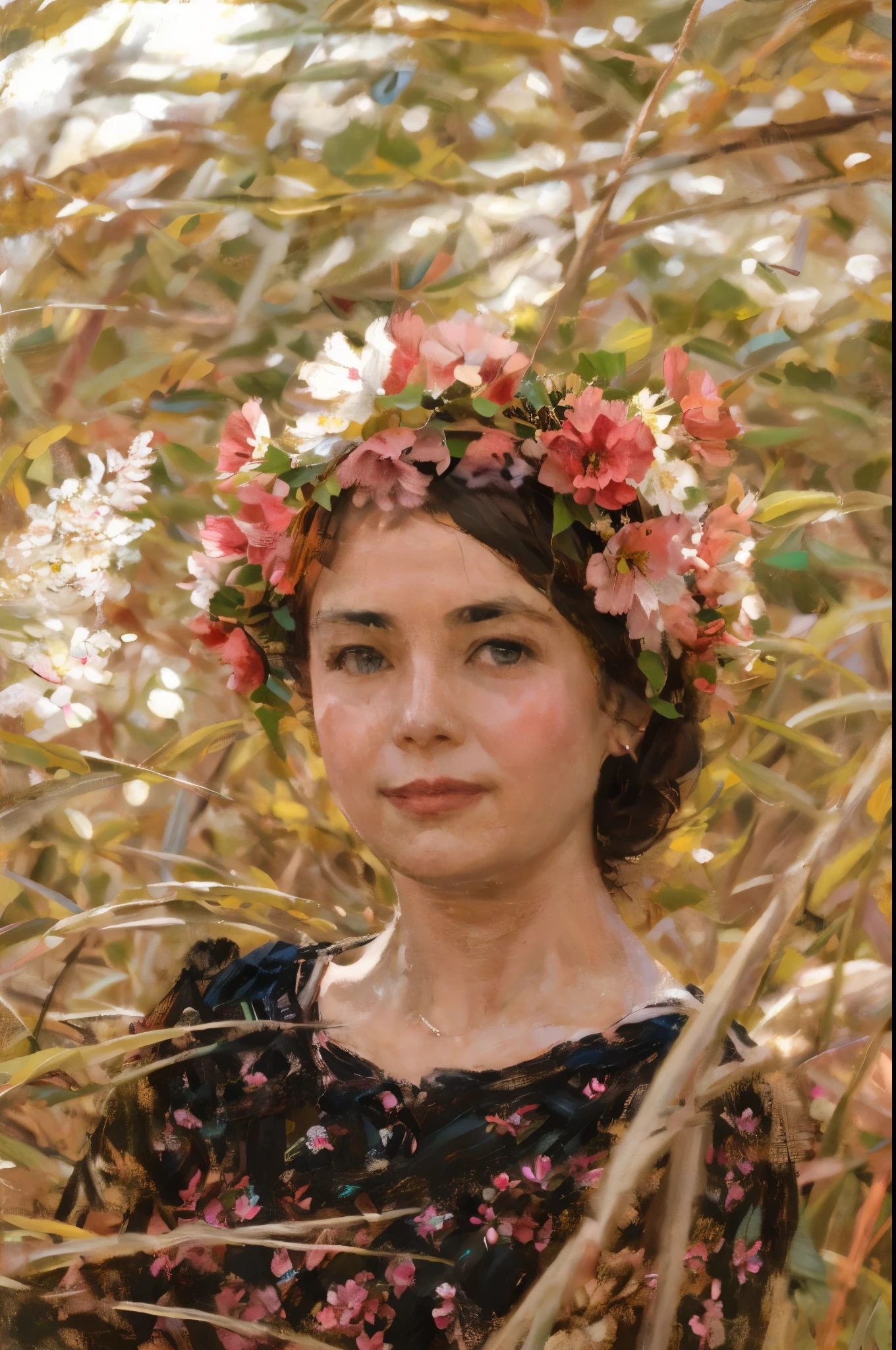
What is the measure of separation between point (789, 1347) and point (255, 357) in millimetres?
1243

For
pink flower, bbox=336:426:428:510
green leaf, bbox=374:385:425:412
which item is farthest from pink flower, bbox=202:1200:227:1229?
green leaf, bbox=374:385:425:412

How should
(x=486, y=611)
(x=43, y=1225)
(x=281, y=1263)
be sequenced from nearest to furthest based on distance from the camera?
(x=486, y=611) → (x=281, y=1263) → (x=43, y=1225)

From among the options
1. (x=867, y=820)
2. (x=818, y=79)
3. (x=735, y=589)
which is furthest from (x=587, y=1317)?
(x=818, y=79)

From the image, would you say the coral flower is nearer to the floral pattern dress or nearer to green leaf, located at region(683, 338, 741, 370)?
green leaf, located at region(683, 338, 741, 370)

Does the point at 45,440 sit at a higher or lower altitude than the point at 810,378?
higher

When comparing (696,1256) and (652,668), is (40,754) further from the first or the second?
(696,1256)

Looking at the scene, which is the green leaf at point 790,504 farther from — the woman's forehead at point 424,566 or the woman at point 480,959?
the woman's forehead at point 424,566

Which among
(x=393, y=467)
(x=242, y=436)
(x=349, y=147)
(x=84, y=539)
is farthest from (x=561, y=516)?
(x=84, y=539)

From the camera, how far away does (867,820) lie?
1404 millimetres

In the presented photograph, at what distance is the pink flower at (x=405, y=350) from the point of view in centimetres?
143

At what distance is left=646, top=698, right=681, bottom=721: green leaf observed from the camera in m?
1.42

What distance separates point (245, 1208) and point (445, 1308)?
0.26 meters

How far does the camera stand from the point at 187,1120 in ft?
5.08

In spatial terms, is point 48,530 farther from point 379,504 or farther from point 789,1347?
point 789,1347
